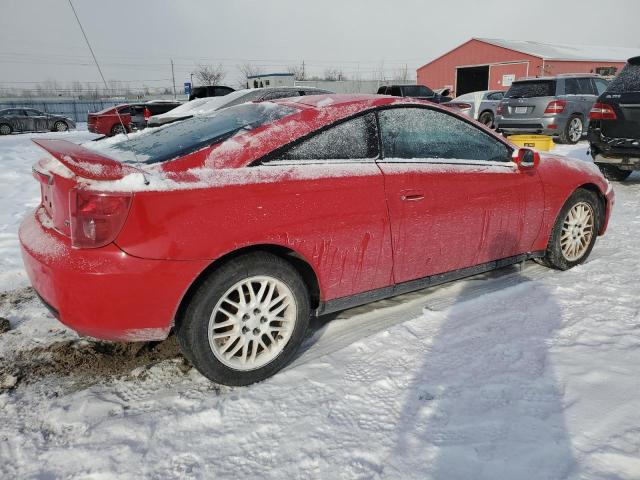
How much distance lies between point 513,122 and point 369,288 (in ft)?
36.5

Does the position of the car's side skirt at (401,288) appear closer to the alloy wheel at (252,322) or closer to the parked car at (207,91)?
the alloy wheel at (252,322)

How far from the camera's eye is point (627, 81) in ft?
22.3

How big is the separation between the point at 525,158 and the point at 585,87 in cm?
1159

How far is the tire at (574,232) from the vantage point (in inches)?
155

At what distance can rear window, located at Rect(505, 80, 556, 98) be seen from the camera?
12.3 metres

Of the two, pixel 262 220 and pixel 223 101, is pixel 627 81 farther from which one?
pixel 223 101

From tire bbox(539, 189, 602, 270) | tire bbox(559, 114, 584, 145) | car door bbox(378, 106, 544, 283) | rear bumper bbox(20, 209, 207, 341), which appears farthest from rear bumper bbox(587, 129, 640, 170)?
rear bumper bbox(20, 209, 207, 341)

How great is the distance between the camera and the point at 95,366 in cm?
276

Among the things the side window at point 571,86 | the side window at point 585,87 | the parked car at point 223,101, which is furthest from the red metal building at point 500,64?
the parked car at point 223,101

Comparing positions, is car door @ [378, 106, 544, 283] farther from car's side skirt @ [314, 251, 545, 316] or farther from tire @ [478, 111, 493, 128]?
tire @ [478, 111, 493, 128]

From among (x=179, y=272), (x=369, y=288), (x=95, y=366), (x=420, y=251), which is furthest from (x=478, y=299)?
(x=95, y=366)

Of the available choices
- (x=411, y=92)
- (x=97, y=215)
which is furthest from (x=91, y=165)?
(x=411, y=92)

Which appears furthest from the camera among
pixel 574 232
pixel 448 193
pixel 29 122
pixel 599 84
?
pixel 29 122

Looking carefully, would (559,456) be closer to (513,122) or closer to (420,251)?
(420,251)
